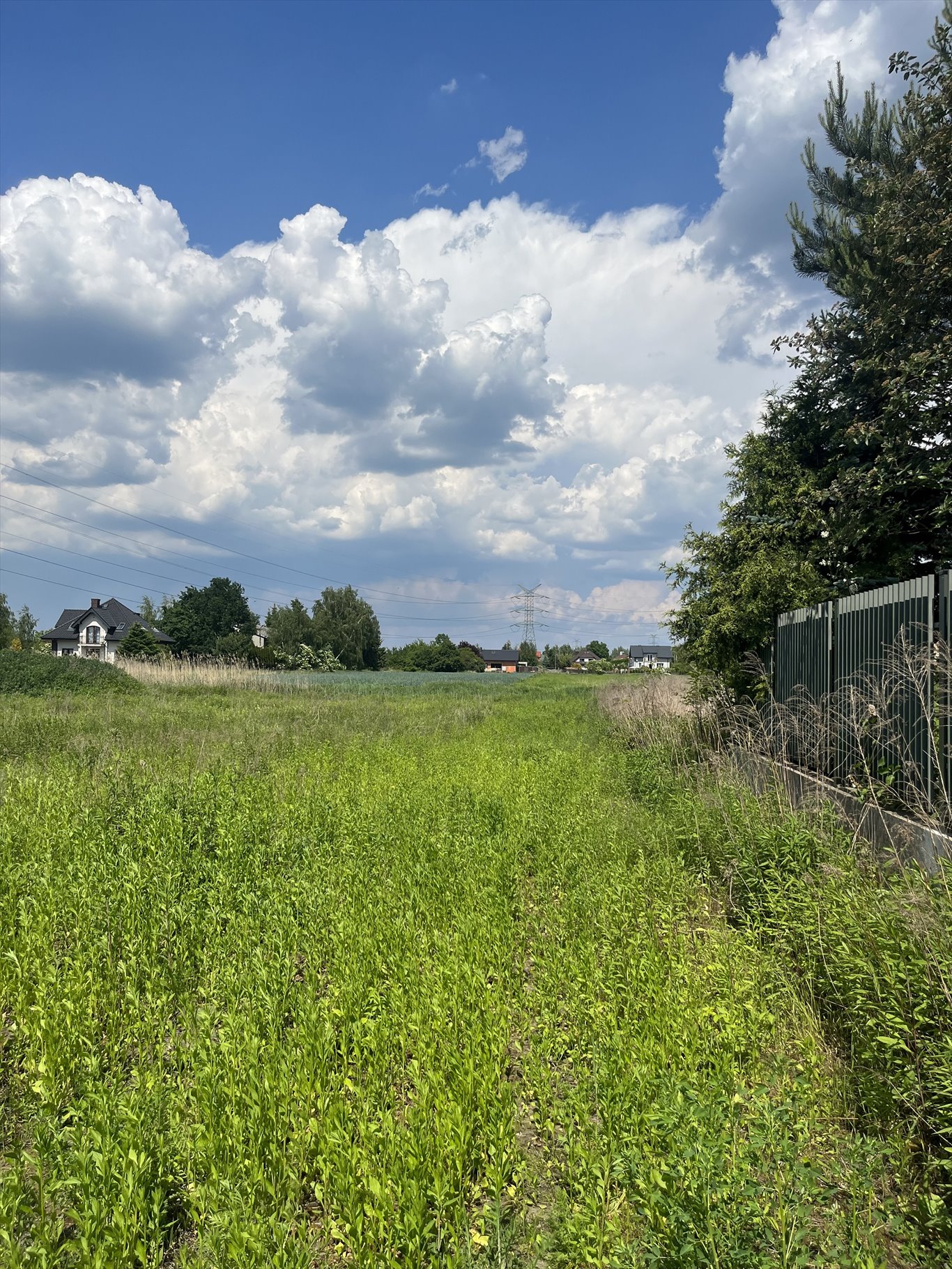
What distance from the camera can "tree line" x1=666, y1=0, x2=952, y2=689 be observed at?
12.3 m

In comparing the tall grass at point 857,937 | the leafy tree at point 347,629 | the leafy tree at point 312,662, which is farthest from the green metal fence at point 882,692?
the leafy tree at point 347,629

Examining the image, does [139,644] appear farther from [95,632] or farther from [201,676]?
[201,676]

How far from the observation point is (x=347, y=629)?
83.6 m

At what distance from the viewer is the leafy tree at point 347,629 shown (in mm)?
82062

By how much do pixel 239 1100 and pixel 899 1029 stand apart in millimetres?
3175

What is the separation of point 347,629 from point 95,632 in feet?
91.5

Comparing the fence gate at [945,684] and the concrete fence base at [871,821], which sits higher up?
the fence gate at [945,684]

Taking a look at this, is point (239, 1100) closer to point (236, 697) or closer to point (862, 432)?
point (862, 432)

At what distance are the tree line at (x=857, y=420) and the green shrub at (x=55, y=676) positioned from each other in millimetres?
21445

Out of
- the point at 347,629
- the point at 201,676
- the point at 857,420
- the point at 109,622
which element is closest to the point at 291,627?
the point at 347,629

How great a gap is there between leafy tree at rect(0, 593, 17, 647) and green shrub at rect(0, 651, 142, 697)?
4962 cm

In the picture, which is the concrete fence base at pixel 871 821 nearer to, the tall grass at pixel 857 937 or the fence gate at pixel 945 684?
the tall grass at pixel 857 937

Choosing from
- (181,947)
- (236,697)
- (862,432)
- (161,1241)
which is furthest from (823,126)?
(236,697)

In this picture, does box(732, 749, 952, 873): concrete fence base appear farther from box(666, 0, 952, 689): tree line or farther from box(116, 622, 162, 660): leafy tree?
box(116, 622, 162, 660): leafy tree
